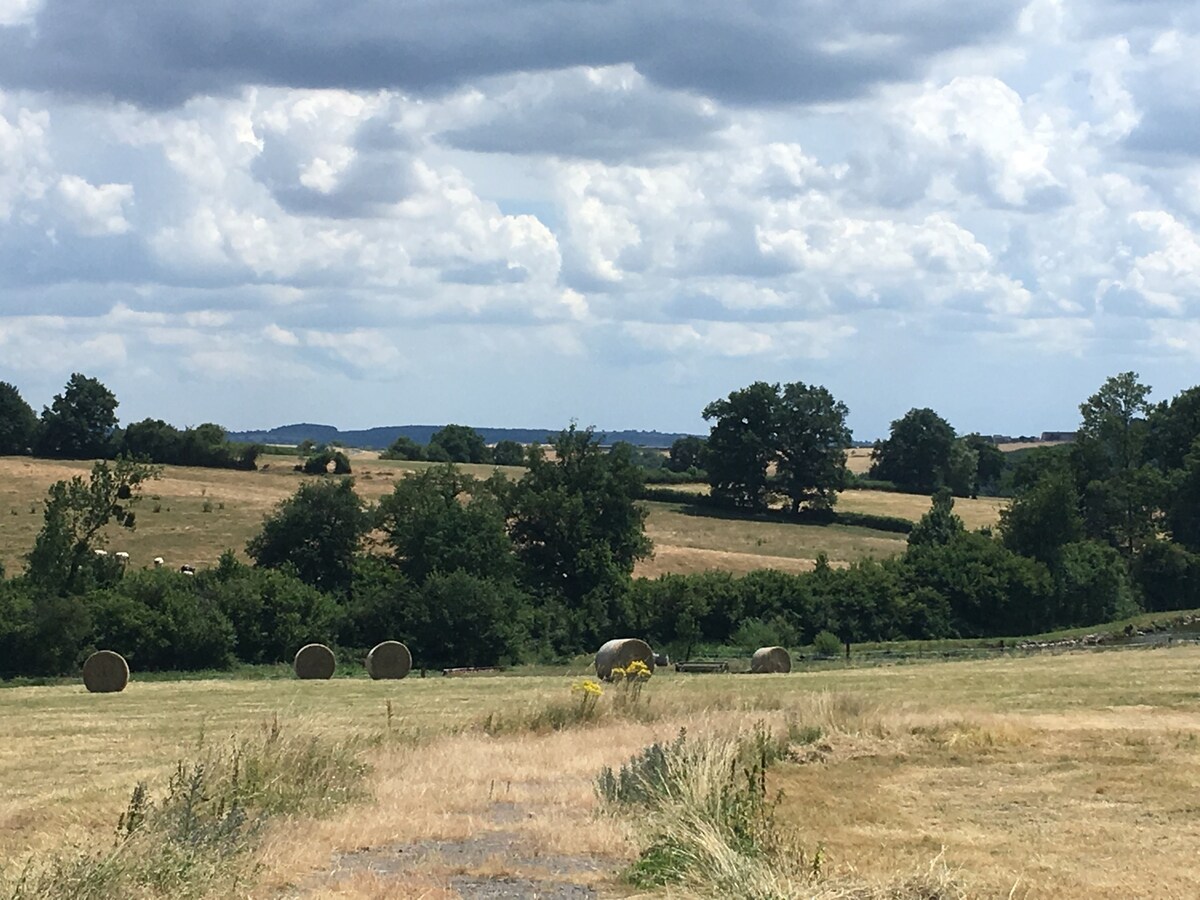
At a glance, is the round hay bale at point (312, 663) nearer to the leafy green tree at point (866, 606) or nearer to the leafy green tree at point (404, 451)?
the leafy green tree at point (866, 606)

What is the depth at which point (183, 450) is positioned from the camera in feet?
350

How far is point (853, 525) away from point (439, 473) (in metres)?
40.6

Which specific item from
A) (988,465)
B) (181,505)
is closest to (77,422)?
(181,505)

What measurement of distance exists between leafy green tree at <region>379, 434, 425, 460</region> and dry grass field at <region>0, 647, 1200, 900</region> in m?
104

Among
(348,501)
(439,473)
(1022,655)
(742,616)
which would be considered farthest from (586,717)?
(439,473)

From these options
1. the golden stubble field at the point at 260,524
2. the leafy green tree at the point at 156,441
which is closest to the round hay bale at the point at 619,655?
the golden stubble field at the point at 260,524

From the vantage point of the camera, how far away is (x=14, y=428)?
344 feet

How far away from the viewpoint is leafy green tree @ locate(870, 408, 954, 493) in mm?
130625

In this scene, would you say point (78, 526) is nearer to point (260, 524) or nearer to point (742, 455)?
point (260, 524)

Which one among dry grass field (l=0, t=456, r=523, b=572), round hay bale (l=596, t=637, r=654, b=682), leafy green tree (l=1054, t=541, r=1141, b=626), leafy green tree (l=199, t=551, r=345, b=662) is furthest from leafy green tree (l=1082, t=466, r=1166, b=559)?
round hay bale (l=596, t=637, r=654, b=682)

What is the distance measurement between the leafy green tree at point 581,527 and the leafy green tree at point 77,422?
45.9 meters

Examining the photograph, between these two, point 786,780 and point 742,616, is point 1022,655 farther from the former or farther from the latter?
point 786,780

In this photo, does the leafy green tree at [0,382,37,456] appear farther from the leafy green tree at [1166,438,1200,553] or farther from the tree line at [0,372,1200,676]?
the leafy green tree at [1166,438,1200,553]

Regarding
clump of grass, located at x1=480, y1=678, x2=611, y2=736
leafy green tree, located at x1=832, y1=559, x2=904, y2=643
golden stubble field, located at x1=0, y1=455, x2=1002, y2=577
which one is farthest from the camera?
golden stubble field, located at x1=0, y1=455, x2=1002, y2=577
